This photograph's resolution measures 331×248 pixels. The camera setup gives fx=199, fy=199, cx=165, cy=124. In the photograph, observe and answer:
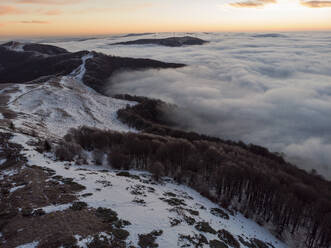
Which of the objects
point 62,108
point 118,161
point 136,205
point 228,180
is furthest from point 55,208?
point 62,108

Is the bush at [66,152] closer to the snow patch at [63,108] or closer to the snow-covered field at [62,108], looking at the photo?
the snow patch at [63,108]

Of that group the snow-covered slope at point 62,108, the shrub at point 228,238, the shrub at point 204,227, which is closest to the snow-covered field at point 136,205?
the shrub at point 204,227

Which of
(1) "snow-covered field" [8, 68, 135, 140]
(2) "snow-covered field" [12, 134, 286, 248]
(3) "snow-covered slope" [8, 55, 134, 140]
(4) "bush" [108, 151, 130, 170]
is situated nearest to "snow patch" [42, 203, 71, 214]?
(2) "snow-covered field" [12, 134, 286, 248]

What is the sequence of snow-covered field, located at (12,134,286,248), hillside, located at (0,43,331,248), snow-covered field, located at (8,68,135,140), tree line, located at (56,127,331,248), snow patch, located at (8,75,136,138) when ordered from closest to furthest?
hillside, located at (0,43,331,248), snow-covered field, located at (12,134,286,248), tree line, located at (56,127,331,248), snow patch, located at (8,75,136,138), snow-covered field, located at (8,68,135,140)

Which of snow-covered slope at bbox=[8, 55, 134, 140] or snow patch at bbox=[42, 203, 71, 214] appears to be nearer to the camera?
snow patch at bbox=[42, 203, 71, 214]

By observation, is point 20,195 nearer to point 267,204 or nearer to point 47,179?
point 47,179

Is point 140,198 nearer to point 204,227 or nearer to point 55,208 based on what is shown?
point 204,227

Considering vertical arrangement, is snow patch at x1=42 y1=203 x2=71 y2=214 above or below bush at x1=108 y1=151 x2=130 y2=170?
above

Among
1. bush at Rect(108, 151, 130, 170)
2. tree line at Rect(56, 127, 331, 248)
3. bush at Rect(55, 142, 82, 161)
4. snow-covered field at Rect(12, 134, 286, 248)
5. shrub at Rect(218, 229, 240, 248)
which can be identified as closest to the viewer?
snow-covered field at Rect(12, 134, 286, 248)

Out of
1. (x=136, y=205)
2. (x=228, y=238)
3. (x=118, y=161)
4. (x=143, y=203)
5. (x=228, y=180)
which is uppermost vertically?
(x=136, y=205)

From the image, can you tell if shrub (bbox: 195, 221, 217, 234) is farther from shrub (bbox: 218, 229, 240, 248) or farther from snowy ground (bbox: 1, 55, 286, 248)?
shrub (bbox: 218, 229, 240, 248)

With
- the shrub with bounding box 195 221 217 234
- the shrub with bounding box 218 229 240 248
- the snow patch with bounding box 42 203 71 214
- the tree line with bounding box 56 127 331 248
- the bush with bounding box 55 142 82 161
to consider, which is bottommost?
the tree line with bounding box 56 127 331 248

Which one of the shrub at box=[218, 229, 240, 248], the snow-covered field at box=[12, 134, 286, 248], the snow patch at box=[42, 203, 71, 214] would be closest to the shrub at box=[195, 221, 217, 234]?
the snow-covered field at box=[12, 134, 286, 248]
